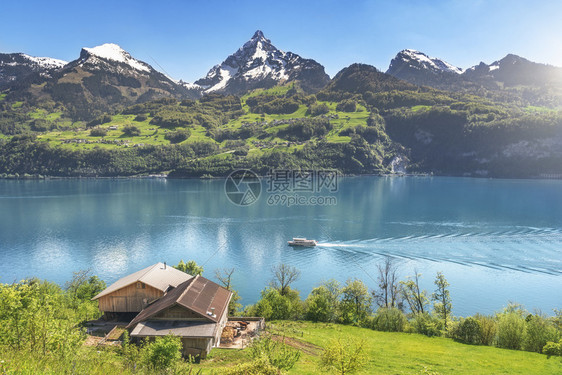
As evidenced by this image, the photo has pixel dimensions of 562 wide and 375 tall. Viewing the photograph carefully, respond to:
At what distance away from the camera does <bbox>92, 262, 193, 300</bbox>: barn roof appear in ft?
123

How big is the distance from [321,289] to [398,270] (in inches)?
880

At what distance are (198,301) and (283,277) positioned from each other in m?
15.9

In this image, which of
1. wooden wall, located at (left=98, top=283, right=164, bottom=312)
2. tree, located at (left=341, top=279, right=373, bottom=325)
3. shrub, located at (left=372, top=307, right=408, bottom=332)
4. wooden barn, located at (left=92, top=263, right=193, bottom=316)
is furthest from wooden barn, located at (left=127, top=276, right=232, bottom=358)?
shrub, located at (left=372, top=307, right=408, bottom=332)

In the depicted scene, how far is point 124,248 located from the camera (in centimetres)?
7550

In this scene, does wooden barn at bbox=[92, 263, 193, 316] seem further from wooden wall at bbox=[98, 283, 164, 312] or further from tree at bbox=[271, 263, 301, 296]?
tree at bbox=[271, 263, 301, 296]

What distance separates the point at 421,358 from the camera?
29.2 meters

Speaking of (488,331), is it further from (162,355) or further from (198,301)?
(162,355)

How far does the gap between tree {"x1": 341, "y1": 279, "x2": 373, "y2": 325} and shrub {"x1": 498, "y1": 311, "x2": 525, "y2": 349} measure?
14687 millimetres

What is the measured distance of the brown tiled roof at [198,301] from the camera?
99.9 ft

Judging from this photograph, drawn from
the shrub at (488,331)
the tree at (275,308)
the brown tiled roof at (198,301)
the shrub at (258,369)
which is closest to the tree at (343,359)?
the shrub at (258,369)

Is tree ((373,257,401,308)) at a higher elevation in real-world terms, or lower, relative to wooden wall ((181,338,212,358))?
lower

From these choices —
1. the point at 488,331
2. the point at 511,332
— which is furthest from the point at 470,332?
the point at 511,332

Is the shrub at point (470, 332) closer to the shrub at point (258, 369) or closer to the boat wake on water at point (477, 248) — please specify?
the shrub at point (258, 369)

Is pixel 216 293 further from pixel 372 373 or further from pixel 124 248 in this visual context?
pixel 124 248
